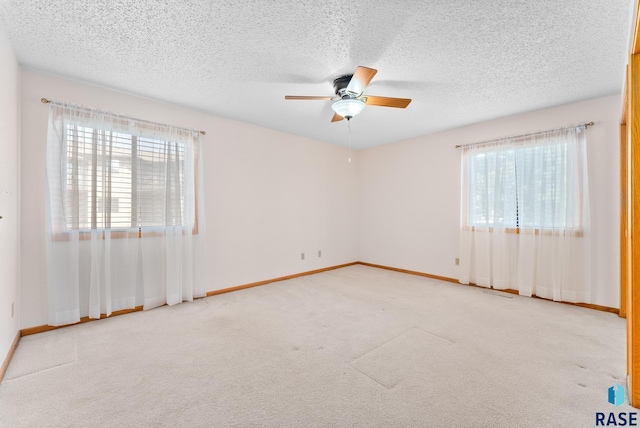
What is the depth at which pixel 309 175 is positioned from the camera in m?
5.01

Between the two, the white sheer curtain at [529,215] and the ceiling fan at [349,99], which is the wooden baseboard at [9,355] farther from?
the white sheer curtain at [529,215]

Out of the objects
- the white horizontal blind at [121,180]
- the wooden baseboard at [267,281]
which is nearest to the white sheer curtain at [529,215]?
the wooden baseboard at [267,281]

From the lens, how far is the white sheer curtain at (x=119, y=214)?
8.75 feet

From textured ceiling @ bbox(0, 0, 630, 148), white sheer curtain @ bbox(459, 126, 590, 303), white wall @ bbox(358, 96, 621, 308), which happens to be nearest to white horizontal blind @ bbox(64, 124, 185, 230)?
textured ceiling @ bbox(0, 0, 630, 148)

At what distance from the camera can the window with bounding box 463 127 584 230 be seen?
11.0 ft

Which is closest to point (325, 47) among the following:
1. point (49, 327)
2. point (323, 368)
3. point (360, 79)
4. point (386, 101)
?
point (360, 79)

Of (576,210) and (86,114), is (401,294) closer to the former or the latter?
(576,210)

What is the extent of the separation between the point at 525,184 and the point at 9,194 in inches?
213

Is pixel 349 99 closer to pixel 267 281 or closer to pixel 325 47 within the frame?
pixel 325 47

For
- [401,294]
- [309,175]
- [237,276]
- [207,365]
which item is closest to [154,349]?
[207,365]

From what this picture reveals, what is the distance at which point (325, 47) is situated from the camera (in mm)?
2180

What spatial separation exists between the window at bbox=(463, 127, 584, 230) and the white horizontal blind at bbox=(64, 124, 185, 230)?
416cm

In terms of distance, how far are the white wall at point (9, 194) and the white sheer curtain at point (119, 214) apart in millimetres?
238

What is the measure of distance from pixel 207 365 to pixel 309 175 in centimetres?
354
